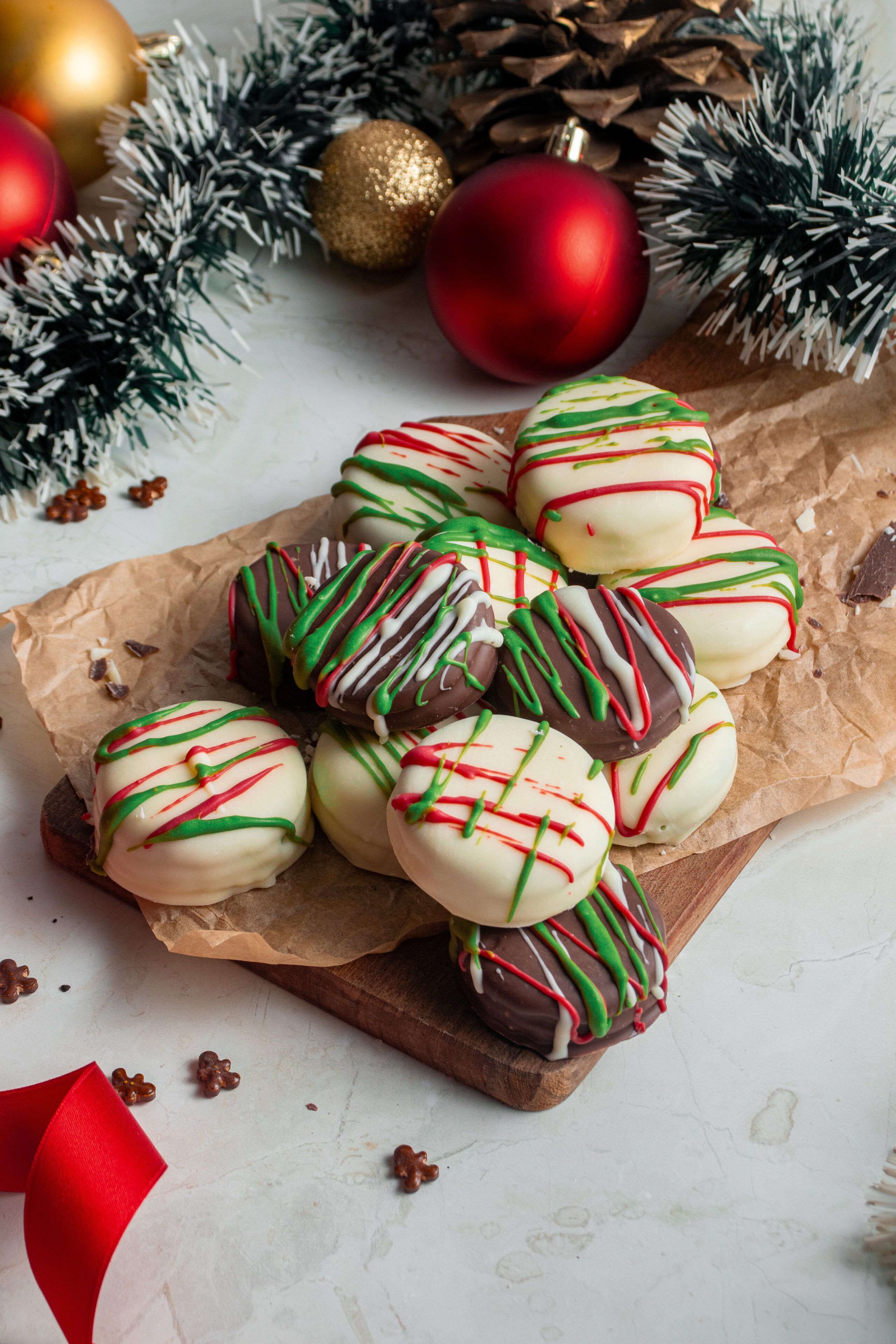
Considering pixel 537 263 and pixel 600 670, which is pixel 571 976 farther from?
pixel 537 263

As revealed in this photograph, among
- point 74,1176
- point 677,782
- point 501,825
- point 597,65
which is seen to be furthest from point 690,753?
point 597,65

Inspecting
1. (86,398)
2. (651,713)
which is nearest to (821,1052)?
(651,713)

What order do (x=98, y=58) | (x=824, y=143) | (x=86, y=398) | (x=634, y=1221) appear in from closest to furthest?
1. (x=634, y=1221)
2. (x=824, y=143)
3. (x=86, y=398)
4. (x=98, y=58)

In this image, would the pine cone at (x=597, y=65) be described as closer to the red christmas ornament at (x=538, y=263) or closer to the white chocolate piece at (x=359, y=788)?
the red christmas ornament at (x=538, y=263)

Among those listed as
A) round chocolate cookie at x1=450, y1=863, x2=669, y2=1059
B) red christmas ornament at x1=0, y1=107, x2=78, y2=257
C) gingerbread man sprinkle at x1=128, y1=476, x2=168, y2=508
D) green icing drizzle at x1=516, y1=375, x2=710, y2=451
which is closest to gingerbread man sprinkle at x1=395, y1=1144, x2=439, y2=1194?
round chocolate cookie at x1=450, y1=863, x2=669, y2=1059

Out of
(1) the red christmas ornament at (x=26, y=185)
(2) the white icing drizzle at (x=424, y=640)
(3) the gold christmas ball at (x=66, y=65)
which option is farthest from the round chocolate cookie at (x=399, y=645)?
(3) the gold christmas ball at (x=66, y=65)

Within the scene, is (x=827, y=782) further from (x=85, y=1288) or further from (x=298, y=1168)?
(x=85, y=1288)
